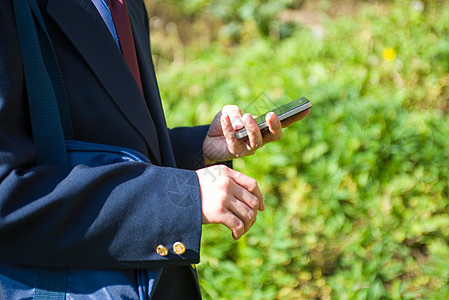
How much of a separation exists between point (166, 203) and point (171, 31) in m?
5.64

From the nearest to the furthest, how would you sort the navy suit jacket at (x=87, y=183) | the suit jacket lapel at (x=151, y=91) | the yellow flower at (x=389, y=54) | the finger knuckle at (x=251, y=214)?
the navy suit jacket at (x=87, y=183), the finger knuckle at (x=251, y=214), the suit jacket lapel at (x=151, y=91), the yellow flower at (x=389, y=54)

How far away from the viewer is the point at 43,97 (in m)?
0.90

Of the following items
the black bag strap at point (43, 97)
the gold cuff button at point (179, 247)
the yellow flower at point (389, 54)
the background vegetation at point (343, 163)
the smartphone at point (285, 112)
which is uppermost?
the black bag strap at point (43, 97)

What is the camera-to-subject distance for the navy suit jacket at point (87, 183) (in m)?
0.84

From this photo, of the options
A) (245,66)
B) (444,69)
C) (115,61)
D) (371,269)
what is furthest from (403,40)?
(115,61)

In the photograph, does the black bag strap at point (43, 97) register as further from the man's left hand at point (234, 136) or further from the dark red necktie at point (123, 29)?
the man's left hand at point (234, 136)

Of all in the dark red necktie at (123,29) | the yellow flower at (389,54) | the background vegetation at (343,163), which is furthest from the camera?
the yellow flower at (389,54)

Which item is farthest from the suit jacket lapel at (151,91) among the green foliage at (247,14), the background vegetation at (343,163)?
the green foliage at (247,14)

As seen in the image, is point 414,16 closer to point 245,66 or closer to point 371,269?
point 245,66

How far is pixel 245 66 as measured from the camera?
453 centimetres

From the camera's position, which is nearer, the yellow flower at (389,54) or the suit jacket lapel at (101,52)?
the suit jacket lapel at (101,52)

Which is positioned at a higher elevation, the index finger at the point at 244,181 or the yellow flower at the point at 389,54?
the index finger at the point at 244,181

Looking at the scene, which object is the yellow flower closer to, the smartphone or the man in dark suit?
the smartphone

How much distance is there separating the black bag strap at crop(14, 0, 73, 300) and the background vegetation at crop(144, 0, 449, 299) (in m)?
0.88
